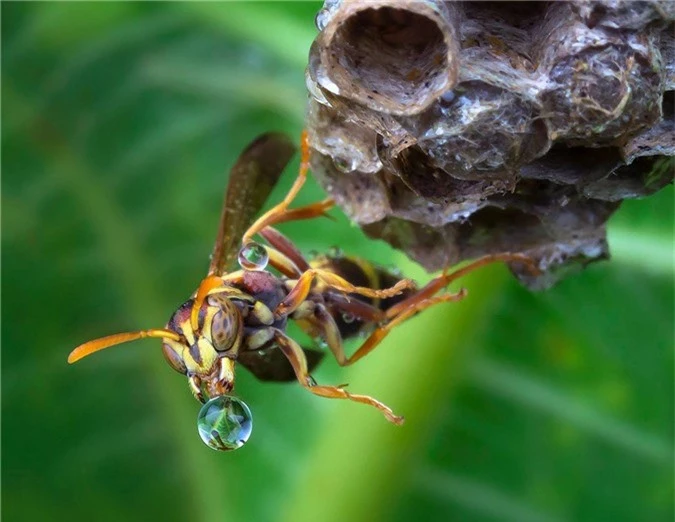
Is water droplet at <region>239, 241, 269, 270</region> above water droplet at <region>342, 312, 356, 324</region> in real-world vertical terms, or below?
above

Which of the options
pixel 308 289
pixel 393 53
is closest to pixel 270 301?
pixel 308 289

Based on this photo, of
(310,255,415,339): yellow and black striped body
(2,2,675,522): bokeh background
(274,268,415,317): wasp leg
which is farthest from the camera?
(2,2,675,522): bokeh background

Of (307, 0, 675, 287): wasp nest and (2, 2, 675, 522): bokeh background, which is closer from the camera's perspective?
(307, 0, 675, 287): wasp nest

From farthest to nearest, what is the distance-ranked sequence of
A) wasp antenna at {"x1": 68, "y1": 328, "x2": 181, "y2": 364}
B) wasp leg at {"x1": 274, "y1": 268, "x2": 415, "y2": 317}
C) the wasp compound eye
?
1. wasp leg at {"x1": 274, "y1": 268, "x2": 415, "y2": 317}
2. wasp antenna at {"x1": 68, "y1": 328, "x2": 181, "y2": 364}
3. the wasp compound eye

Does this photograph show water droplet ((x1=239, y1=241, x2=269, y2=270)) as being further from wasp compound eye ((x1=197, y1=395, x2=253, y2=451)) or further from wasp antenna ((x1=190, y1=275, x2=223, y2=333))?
wasp compound eye ((x1=197, y1=395, x2=253, y2=451))

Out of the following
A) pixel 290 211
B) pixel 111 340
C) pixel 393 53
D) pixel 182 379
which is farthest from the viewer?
pixel 182 379

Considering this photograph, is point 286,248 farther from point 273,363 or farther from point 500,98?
point 500,98

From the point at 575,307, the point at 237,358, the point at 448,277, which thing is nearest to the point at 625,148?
the point at 448,277

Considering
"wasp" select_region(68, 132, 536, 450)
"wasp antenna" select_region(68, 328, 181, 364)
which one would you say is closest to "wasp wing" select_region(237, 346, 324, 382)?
"wasp" select_region(68, 132, 536, 450)
